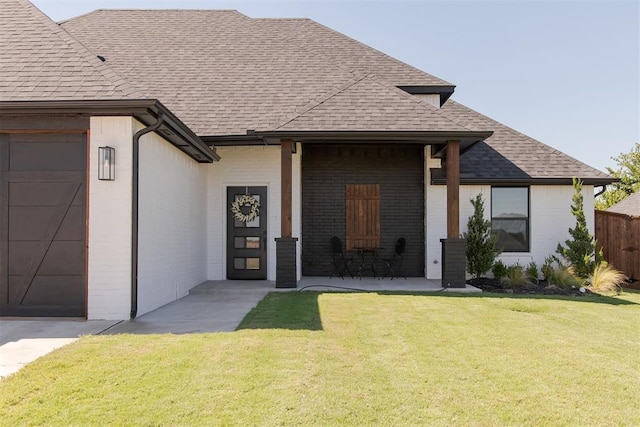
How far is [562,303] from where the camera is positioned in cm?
789

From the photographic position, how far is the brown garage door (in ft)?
20.6

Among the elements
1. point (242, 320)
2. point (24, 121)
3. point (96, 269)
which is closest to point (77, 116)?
point (24, 121)

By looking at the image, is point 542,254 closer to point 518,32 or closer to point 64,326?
point 518,32

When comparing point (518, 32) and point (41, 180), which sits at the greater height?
point (518, 32)

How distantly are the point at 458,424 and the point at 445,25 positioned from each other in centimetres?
1150

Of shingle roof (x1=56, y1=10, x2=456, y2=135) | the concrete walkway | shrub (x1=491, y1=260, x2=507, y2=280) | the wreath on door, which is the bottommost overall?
the concrete walkway

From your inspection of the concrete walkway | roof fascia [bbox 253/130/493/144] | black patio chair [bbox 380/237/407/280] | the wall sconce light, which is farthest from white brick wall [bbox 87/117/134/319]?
black patio chair [bbox 380/237/407/280]

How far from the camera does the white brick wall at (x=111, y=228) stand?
20.4ft

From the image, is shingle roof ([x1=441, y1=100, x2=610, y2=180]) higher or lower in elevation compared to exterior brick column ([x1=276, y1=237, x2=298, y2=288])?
higher

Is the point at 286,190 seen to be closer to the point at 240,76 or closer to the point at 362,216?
the point at 362,216

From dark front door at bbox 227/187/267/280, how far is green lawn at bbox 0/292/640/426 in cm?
451

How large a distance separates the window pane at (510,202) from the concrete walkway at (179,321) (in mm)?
2862

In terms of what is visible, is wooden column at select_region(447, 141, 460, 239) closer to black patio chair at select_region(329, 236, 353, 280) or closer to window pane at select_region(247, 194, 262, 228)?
black patio chair at select_region(329, 236, 353, 280)

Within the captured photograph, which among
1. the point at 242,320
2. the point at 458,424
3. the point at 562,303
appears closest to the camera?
the point at 458,424
